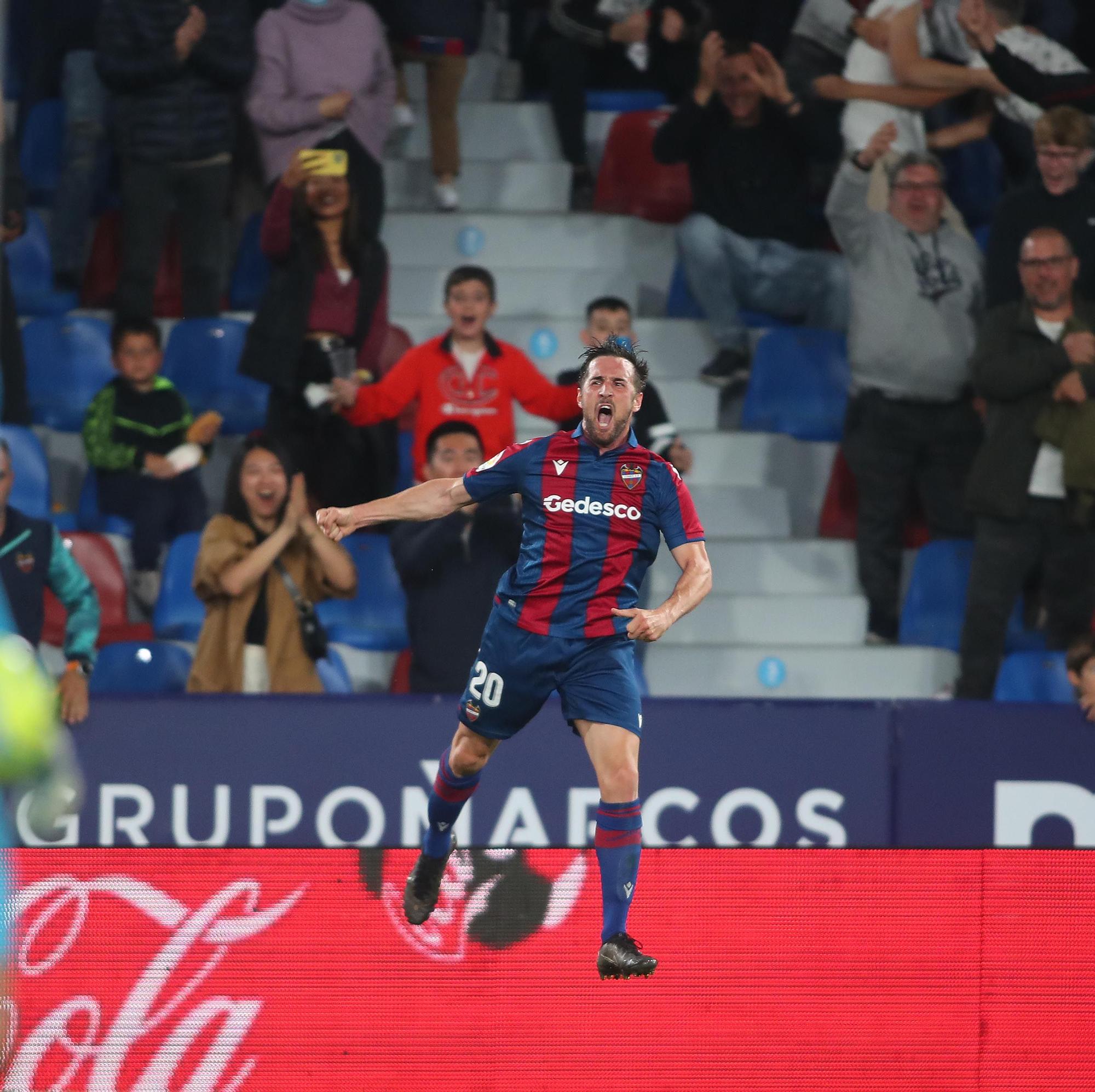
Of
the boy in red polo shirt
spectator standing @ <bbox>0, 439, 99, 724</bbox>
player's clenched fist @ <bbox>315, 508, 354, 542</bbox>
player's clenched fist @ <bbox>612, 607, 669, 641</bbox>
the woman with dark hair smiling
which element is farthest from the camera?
the boy in red polo shirt

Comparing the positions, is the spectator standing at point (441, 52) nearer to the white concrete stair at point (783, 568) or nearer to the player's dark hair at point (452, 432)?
the white concrete stair at point (783, 568)

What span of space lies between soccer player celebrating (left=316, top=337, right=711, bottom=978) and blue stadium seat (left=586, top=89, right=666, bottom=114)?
5.48 metres

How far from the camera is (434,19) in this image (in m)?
9.06

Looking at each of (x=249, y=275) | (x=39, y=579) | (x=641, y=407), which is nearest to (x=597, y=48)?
(x=249, y=275)

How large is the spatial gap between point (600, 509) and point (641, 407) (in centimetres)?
208

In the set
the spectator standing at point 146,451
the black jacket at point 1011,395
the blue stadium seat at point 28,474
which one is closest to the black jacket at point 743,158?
the black jacket at point 1011,395

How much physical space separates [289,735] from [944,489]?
3248 mm

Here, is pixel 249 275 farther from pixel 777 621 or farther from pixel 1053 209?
pixel 1053 209

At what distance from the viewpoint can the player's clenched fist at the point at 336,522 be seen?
4.93 meters

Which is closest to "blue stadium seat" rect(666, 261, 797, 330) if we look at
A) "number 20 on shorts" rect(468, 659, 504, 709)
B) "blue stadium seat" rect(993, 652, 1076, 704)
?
"blue stadium seat" rect(993, 652, 1076, 704)

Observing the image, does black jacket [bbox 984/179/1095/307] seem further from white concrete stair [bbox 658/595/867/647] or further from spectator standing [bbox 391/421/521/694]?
spectator standing [bbox 391/421/521/694]

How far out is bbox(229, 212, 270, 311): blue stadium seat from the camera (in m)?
9.40

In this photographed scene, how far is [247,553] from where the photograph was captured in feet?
22.8

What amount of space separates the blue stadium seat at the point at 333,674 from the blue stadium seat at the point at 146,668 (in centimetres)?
53
